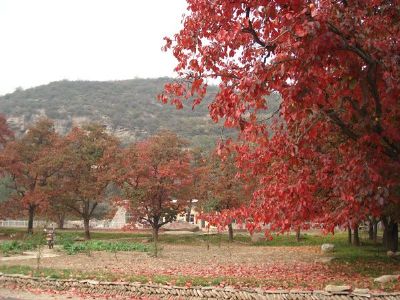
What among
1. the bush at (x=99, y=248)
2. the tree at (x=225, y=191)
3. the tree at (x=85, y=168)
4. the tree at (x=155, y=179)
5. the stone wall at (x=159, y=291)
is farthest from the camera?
the tree at (x=85, y=168)

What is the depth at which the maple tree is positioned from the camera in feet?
20.1

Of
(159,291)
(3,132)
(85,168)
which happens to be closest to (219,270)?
(159,291)

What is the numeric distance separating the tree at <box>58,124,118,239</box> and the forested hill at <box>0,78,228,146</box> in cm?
5349

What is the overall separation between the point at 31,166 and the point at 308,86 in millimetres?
36907

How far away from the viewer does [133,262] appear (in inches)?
788

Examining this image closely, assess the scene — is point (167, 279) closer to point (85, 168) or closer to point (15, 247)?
point (15, 247)

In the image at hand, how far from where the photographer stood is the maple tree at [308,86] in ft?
20.1

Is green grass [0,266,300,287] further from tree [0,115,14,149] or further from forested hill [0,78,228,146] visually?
forested hill [0,78,228,146]

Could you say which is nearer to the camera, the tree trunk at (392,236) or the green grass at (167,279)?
the green grass at (167,279)

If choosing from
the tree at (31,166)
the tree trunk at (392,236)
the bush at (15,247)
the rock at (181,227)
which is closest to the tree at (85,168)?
the tree at (31,166)

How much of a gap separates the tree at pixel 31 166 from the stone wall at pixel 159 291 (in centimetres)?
2424

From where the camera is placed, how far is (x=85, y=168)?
127 ft

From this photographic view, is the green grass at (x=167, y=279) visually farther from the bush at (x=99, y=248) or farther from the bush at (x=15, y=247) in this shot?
the bush at (x=99, y=248)

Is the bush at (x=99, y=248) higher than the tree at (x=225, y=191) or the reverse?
the reverse
